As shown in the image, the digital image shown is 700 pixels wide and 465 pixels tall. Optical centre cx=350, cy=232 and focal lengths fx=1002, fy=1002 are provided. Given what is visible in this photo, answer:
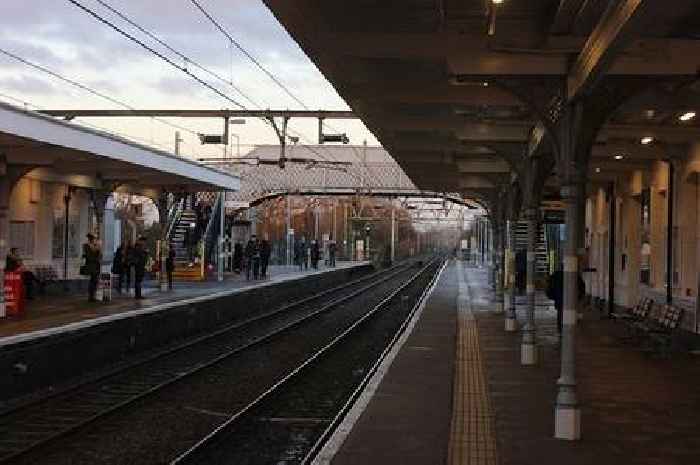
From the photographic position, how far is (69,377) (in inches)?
583

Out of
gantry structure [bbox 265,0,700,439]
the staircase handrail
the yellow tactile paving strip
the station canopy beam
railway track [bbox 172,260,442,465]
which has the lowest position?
railway track [bbox 172,260,442,465]

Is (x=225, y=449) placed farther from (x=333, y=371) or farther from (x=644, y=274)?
(x=644, y=274)

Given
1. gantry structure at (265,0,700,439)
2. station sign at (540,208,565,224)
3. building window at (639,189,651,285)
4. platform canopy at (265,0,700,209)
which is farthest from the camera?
station sign at (540,208,565,224)

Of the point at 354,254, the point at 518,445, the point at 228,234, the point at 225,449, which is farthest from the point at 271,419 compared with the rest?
the point at 354,254

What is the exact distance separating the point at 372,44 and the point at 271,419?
4.89 meters

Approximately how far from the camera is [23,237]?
2505cm

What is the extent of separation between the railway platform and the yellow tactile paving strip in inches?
0.5

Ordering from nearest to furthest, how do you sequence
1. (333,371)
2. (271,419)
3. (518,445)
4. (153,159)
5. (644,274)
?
(518,445)
(271,419)
(333,371)
(644,274)
(153,159)

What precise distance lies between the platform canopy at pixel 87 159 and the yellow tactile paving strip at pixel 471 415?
8.91m

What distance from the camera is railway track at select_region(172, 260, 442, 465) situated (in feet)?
33.8

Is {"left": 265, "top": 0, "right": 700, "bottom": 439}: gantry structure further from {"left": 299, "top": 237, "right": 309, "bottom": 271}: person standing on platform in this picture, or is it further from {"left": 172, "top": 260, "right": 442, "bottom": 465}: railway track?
{"left": 299, "top": 237, "right": 309, "bottom": 271}: person standing on platform

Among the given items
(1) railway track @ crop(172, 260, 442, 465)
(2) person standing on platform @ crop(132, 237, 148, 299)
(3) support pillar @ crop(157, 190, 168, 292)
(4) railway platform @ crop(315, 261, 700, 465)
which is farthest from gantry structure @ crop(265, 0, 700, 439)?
(3) support pillar @ crop(157, 190, 168, 292)

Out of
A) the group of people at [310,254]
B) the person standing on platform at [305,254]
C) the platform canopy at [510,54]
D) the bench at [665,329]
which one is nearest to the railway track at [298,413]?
the platform canopy at [510,54]

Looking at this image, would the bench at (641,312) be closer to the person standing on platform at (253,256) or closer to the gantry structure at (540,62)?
the gantry structure at (540,62)
